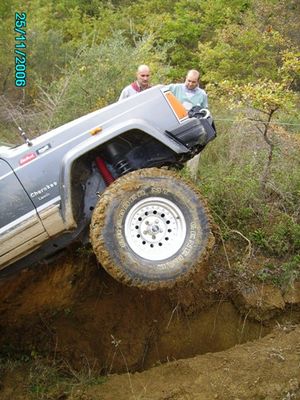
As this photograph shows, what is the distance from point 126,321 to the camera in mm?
6230

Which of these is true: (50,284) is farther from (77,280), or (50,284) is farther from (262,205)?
(262,205)

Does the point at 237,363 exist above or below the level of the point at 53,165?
below

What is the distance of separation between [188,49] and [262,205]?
1137 cm

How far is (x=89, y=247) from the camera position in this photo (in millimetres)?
5590

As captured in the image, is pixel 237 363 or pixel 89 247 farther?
pixel 89 247

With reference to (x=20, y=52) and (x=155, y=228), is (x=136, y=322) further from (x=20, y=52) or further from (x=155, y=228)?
(x=20, y=52)

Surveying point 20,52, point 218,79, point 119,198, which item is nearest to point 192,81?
point 119,198

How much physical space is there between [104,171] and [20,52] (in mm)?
8500

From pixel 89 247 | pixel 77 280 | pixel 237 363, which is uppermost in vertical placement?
pixel 89 247

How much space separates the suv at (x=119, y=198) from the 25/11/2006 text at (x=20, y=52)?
7.26m

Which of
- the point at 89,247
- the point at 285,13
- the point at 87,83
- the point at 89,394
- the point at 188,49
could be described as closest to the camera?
the point at 89,394

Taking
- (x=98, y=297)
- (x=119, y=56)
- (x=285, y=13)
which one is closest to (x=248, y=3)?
(x=285, y=13)
